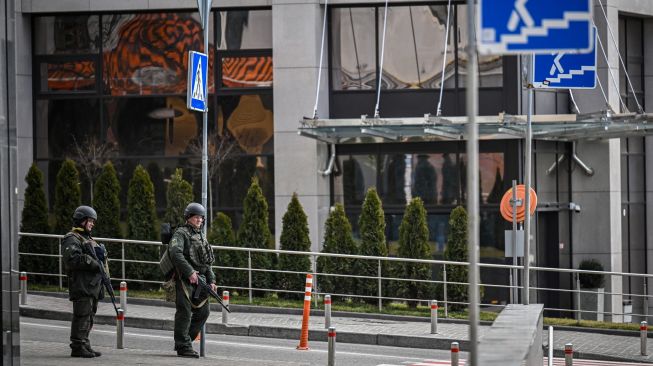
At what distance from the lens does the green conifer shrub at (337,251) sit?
25.9 metres

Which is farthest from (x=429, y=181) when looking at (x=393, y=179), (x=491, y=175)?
(x=491, y=175)

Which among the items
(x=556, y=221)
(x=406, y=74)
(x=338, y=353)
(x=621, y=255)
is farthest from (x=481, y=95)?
(x=338, y=353)

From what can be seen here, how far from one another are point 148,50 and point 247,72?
8.09 feet

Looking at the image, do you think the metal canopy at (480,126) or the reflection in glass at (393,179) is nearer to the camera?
the metal canopy at (480,126)

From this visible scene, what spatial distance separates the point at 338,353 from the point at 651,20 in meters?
18.0

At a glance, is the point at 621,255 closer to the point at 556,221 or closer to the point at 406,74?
the point at 556,221

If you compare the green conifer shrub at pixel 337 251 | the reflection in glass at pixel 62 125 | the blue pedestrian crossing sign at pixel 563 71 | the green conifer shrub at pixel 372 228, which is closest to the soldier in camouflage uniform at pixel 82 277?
the blue pedestrian crossing sign at pixel 563 71

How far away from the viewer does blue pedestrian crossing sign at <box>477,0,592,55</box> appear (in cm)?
814

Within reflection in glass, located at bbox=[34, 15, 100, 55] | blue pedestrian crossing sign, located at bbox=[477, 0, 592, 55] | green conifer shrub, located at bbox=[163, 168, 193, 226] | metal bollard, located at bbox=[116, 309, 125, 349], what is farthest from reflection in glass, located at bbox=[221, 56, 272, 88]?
blue pedestrian crossing sign, located at bbox=[477, 0, 592, 55]

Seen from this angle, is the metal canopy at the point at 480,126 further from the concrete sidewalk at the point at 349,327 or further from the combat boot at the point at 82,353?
the combat boot at the point at 82,353

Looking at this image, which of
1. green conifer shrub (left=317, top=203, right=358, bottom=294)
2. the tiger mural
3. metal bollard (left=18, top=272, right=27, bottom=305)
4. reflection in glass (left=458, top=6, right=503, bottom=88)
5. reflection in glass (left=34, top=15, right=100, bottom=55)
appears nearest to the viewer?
metal bollard (left=18, top=272, right=27, bottom=305)

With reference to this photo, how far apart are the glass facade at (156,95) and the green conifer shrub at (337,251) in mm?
3087

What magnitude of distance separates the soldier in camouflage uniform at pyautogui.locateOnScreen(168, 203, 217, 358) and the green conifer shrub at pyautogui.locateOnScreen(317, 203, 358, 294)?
9.95 metres

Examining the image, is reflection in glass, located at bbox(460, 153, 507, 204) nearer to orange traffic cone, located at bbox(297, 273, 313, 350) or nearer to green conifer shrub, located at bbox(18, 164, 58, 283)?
green conifer shrub, located at bbox(18, 164, 58, 283)
